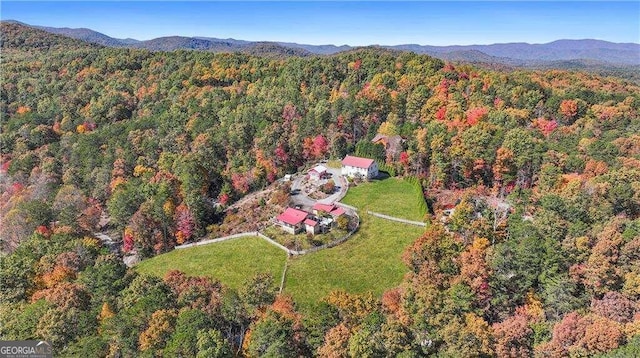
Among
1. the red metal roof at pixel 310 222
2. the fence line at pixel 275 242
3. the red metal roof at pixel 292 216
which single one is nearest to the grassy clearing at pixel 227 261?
the fence line at pixel 275 242

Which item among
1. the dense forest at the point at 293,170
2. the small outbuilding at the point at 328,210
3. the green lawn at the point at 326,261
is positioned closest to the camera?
the dense forest at the point at 293,170

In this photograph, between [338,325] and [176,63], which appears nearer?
[338,325]

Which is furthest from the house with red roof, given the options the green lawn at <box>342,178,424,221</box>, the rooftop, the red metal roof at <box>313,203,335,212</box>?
the rooftop

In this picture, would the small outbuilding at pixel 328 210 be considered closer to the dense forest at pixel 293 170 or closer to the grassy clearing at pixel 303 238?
the grassy clearing at pixel 303 238

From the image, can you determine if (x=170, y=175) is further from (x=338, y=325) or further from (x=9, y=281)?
(x=338, y=325)

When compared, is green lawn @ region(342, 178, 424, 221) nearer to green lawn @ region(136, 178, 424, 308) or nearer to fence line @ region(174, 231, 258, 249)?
green lawn @ region(136, 178, 424, 308)

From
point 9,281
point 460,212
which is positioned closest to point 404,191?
point 460,212
